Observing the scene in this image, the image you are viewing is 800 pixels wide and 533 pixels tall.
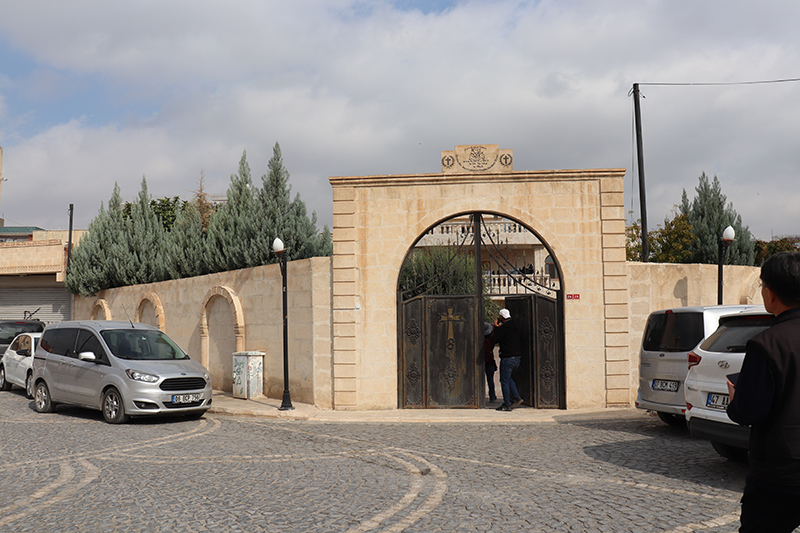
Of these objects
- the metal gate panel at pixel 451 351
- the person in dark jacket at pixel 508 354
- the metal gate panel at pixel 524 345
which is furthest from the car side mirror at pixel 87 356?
the metal gate panel at pixel 524 345

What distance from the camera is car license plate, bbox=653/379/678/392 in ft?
30.9

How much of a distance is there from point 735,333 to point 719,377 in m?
0.65

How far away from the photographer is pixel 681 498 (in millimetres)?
6035

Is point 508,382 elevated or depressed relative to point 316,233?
depressed

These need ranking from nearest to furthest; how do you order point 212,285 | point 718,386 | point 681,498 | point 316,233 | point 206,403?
point 681,498 < point 718,386 < point 206,403 < point 212,285 < point 316,233

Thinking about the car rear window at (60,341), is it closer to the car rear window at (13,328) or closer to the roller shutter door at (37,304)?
the car rear window at (13,328)

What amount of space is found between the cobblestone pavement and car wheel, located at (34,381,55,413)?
2018 mm

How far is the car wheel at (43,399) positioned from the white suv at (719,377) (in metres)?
11.3

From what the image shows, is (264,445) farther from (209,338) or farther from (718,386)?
(209,338)

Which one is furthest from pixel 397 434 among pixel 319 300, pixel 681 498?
pixel 681 498

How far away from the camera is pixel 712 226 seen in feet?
82.5

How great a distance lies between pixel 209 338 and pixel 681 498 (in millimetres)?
13396

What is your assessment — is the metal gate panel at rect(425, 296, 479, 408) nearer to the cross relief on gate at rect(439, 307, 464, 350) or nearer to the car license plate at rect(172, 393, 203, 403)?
the cross relief on gate at rect(439, 307, 464, 350)

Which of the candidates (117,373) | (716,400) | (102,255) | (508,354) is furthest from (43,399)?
(102,255)
